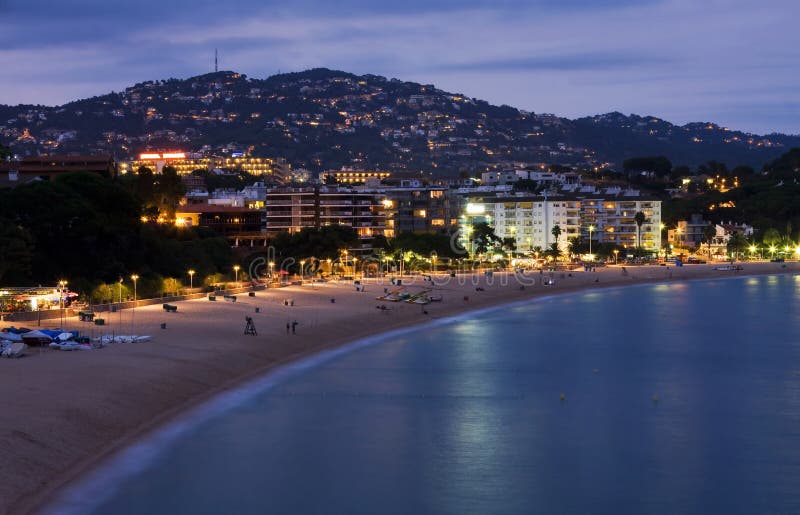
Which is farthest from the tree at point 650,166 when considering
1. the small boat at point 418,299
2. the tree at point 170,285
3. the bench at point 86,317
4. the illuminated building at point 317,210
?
the bench at point 86,317

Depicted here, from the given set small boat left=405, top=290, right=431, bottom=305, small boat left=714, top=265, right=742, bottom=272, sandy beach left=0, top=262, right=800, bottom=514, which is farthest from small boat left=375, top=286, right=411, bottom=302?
small boat left=714, top=265, right=742, bottom=272

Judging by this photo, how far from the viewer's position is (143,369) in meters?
28.3

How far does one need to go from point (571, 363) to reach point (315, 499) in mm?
20997

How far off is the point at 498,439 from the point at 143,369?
1041cm

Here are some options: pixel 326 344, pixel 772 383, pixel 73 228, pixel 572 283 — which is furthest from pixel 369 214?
pixel 772 383

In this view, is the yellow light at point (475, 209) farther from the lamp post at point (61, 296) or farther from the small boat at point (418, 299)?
the lamp post at point (61, 296)

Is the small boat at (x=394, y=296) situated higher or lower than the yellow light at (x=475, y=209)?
lower

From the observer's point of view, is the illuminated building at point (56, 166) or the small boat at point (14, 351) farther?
the illuminated building at point (56, 166)

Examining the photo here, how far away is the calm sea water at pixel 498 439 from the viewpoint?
2014 centimetres

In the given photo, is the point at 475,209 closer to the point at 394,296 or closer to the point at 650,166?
the point at 394,296

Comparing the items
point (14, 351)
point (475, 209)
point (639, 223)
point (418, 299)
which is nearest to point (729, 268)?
point (639, 223)

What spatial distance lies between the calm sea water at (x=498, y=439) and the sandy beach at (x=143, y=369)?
132 centimetres

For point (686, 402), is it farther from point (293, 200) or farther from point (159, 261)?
point (293, 200)

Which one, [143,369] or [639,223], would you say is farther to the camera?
[639,223]
